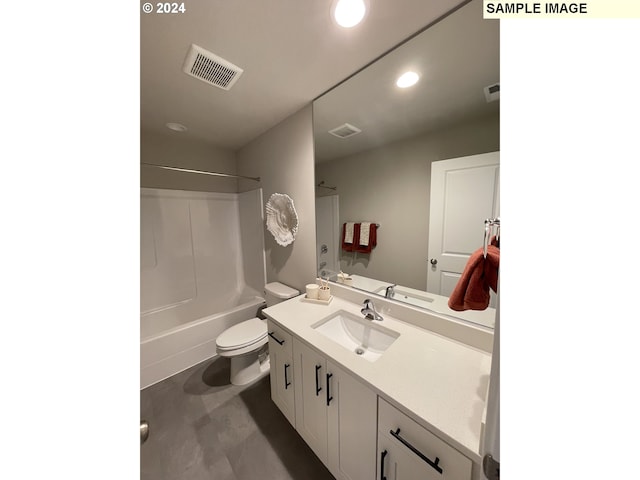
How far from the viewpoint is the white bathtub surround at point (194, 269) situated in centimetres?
192

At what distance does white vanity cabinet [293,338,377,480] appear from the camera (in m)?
0.86

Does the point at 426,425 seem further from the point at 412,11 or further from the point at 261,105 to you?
the point at 261,105

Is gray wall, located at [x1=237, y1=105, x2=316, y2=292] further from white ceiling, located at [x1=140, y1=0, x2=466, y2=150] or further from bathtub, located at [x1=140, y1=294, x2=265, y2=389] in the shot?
bathtub, located at [x1=140, y1=294, x2=265, y2=389]

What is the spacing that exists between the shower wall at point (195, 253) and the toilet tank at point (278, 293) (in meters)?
0.33

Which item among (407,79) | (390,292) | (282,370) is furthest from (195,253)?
(407,79)

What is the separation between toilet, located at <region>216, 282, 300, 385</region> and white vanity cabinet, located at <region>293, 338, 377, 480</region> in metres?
0.61

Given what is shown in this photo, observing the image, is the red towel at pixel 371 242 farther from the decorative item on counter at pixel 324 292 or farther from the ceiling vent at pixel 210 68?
the ceiling vent at pixel 210 68

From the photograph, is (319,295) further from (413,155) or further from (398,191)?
(413,155)

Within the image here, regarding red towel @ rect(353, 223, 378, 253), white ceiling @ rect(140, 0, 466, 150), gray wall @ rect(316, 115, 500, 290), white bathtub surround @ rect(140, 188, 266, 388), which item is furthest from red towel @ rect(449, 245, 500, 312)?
white bathtub surround @ rect(140, 188, 266, 388)

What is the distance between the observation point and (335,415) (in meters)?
0.98

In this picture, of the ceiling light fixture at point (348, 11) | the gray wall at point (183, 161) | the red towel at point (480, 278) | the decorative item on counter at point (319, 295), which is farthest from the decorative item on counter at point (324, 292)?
the gray wall at point (183, 161)
